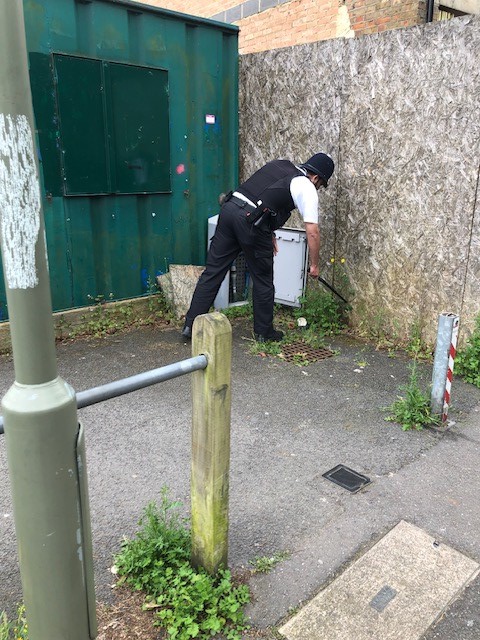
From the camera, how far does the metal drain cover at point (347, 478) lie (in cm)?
321

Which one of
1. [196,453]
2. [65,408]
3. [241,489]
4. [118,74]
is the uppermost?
[118,74]

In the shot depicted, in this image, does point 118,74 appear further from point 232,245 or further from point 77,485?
point 77,485

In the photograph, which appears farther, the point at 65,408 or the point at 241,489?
the point at 241,489

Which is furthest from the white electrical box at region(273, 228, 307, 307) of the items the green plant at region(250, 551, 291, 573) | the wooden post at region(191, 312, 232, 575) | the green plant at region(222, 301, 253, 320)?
the wooden post at region(191, 312, 232, 575)

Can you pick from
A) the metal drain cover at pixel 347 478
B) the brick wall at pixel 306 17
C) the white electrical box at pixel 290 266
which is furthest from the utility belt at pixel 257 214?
the brick wall at pixel 306 17

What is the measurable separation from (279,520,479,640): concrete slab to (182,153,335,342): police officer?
296 centimetres

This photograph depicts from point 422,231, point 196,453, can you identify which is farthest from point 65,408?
point 422,231

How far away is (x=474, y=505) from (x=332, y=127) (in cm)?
395

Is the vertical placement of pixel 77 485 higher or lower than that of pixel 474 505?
higher

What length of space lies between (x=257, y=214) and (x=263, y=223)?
0.12 meters

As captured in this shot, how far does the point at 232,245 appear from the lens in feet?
17.3

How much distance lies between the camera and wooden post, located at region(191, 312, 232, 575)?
83.4 inches

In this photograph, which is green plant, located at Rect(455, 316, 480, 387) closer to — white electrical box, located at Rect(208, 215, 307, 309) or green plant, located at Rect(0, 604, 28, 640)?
white electrical box, located at Rect(208, 215, 307, 309)

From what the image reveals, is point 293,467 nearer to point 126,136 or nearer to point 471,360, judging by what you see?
point 471,360
